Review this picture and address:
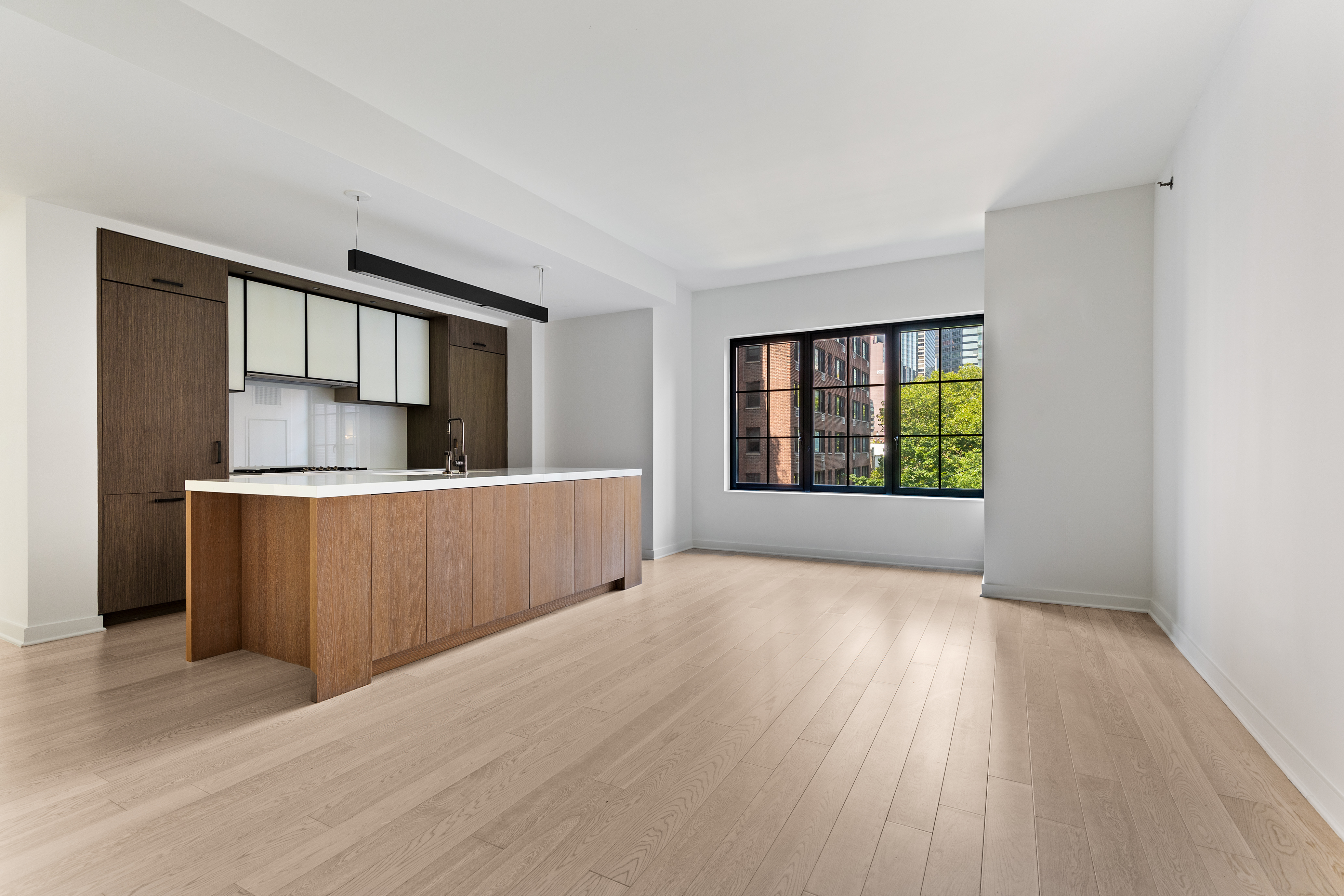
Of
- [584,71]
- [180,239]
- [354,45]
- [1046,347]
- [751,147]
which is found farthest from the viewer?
[1046,347]

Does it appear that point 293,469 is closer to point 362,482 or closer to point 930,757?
point 362,482

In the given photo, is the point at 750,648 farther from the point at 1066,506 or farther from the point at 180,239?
the point at 180,239

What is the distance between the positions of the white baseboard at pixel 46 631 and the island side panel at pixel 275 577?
118cm

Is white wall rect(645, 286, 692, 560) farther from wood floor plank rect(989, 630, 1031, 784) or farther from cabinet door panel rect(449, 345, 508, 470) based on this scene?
wood floor plank rect(989, 630, 1031, 784)

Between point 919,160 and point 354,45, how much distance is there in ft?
9.70

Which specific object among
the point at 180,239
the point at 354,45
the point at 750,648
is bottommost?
the point at 750,648

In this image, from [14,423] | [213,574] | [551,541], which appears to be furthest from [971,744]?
[14,423]

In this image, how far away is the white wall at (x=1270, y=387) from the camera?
1857 millimetres

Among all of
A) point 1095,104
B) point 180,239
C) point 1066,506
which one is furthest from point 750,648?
point 180,239

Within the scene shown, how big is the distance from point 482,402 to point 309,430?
1.57 meters

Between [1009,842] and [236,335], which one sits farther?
[236,335]

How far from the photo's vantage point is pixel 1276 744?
6.95 ft

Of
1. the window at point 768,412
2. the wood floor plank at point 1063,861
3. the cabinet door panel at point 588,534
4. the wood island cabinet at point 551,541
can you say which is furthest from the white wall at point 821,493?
the wood floor plank at point 1063,861

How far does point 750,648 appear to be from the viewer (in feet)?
10.8
